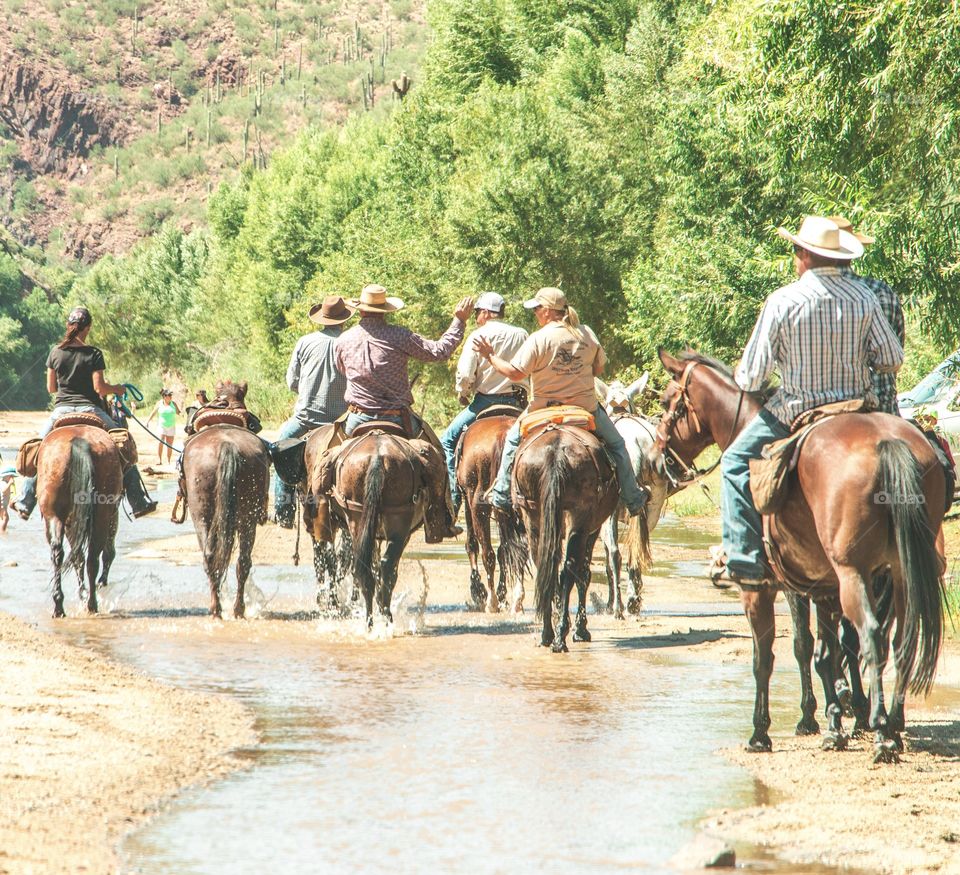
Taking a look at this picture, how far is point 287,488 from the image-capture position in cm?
1449

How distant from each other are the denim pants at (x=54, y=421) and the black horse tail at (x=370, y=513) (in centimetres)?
321

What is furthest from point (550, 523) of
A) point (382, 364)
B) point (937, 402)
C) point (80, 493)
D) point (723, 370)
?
point (937, 402)

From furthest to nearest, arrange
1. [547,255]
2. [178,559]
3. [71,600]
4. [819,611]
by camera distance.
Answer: [547,255] < [178,559] < [71,600] < [819,611]

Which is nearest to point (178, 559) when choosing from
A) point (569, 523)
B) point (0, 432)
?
point (569, 523)

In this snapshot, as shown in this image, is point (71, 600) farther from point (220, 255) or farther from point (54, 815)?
point (220, 255)

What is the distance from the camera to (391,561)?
476 inches

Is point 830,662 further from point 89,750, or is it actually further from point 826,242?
point 89,750

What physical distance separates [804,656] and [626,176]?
29062mm

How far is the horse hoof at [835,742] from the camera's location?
297 inches

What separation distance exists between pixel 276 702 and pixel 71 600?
6.32m

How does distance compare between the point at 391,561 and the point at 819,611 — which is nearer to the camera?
the point at 819,611

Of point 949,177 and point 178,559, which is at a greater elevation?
point 949,177

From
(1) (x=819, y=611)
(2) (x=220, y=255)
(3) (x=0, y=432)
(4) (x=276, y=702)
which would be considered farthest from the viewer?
(2) (x=220, y=255)

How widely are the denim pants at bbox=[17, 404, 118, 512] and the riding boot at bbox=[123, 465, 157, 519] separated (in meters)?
0.82
